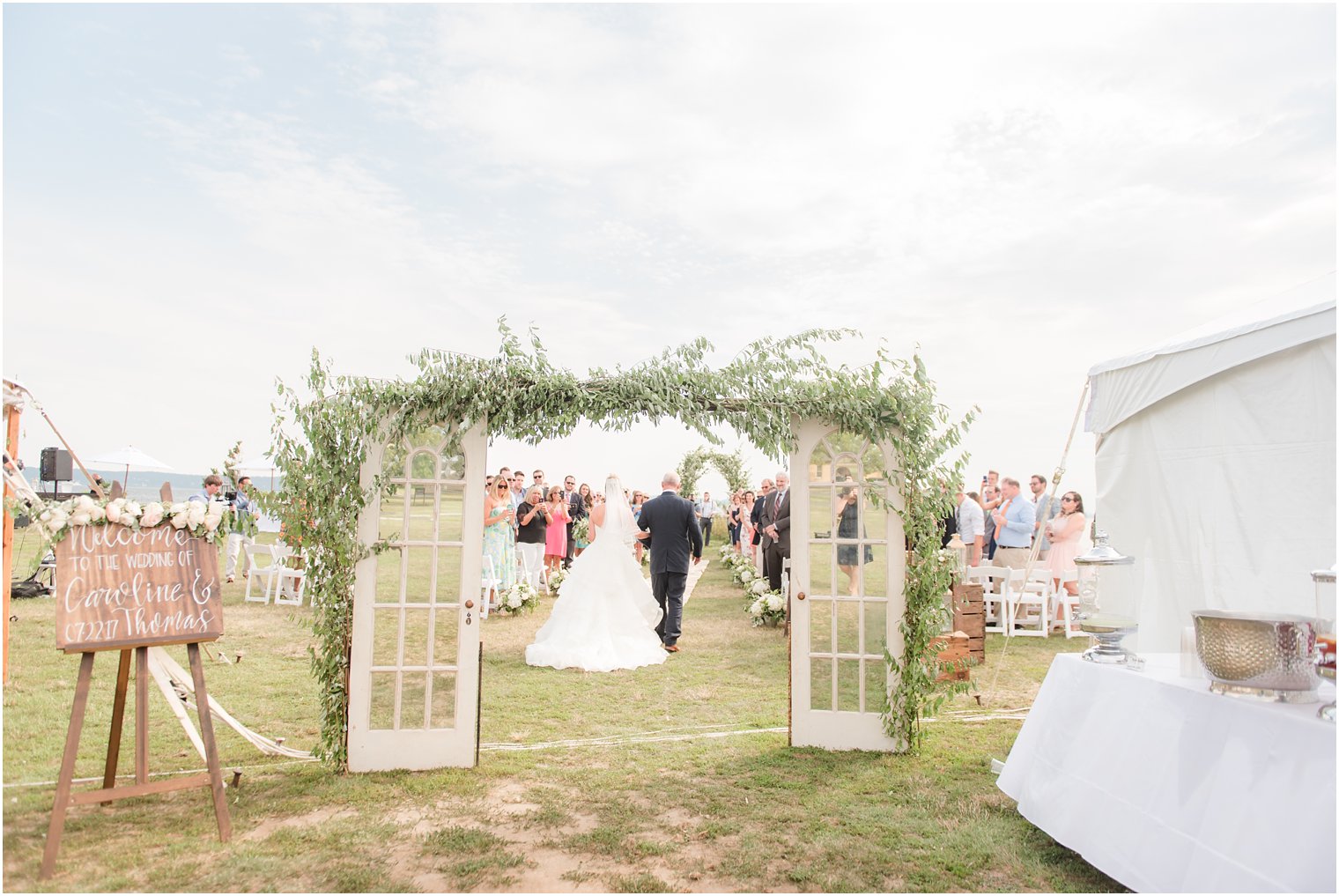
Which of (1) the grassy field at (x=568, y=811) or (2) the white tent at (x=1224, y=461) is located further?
(2) the white tent at (x=1224, y=461)

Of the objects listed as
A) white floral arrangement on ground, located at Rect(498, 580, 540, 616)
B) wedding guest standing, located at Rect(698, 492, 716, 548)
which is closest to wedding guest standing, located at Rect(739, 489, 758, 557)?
wedding guest standing, located at Rect(698, 492, 716, 548)

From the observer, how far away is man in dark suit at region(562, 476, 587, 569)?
52.0 feet

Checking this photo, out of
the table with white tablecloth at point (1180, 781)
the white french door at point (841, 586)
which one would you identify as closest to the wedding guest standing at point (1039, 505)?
the white french door at point (841, 586)

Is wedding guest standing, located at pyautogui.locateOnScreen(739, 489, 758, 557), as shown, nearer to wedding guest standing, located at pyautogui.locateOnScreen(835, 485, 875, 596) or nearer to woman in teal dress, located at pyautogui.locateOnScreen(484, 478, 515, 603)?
woman in teal dress, located at pyautogui.locateOnScreen(484, 478, 515, 603)

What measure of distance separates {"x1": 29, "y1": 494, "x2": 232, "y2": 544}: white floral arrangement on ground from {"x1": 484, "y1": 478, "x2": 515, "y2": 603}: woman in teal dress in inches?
277

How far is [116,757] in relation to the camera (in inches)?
171

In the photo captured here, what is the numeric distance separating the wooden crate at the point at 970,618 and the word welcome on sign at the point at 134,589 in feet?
20.9

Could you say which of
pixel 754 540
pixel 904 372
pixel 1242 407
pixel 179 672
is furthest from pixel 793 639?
pixel 754 540

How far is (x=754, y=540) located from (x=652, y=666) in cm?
802

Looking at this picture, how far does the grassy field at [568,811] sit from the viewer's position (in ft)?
12.2

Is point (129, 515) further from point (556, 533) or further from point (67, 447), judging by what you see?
point (556, 533)

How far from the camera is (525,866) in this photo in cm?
384

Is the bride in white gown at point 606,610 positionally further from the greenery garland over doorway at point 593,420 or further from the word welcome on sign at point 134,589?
the word welcome on sign at point 134,589

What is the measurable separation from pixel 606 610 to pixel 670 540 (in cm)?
98
